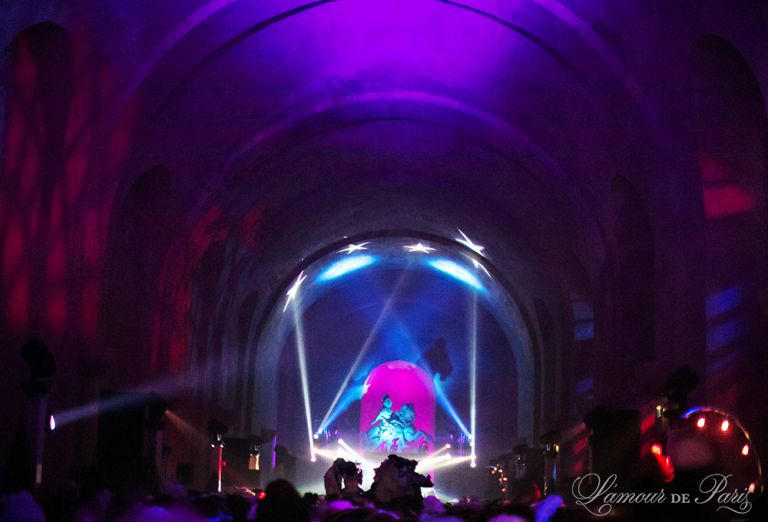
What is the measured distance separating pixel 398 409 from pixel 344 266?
6.73m

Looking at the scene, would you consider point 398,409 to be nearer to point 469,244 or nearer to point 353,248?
point 353,248

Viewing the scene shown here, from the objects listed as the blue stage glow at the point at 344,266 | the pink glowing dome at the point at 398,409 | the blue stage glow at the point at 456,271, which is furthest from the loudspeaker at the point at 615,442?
the pink glowing dome at the point at 398,409

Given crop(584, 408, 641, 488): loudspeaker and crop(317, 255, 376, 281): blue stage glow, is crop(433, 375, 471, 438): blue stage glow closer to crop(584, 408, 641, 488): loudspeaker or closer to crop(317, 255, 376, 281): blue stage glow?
crop(317, 255, 376, 281): blue stage glow

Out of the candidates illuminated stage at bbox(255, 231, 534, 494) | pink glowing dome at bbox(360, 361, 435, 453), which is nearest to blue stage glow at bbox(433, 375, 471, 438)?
illuminated stage at bbox(255, 231, 534, 494)

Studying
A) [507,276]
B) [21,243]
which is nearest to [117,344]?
[21,243]

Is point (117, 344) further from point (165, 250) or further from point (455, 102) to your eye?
point (455, 102)

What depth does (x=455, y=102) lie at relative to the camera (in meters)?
24.5

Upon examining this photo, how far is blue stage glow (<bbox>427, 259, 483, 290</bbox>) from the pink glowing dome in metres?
4.55

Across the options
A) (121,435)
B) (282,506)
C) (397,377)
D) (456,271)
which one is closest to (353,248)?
(456,271)

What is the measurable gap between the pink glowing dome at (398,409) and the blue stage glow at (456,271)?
4.55m

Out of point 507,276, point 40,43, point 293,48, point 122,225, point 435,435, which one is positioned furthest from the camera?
point 435,435

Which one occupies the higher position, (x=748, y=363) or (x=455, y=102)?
(x=455, y=102)

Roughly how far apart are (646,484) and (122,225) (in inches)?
610

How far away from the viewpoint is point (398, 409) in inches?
1702
